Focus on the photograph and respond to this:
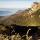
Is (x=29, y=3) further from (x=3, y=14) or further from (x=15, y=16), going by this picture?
(x=3, y=14)

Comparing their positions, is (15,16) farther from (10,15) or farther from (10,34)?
(10,34)

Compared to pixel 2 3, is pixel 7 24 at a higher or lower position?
lower

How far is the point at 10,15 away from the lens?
4.16ft

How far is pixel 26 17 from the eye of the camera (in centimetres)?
124

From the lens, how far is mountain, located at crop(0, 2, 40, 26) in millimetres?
1215

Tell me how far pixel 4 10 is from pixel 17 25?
229 millimetres

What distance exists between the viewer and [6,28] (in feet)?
4.09

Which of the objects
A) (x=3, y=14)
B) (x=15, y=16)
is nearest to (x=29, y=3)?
(x=15, y=16)

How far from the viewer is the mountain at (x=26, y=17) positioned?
3.99ft

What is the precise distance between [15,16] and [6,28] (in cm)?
17

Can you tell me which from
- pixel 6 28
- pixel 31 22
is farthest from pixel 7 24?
pixel 31 22

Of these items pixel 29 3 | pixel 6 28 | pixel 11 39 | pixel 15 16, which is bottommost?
pixel 11 39

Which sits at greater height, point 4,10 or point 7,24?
point 4,10

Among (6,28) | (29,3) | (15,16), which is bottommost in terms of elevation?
(6,28)
